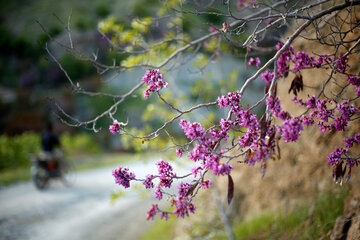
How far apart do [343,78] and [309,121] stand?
1.51 m

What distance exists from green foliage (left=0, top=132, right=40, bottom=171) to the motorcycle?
3.78 metres

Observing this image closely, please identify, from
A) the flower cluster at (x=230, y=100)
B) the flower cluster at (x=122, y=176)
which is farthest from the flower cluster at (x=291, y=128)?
the flower cluster at (x=122, y=176)

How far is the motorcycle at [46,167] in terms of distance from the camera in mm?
8766

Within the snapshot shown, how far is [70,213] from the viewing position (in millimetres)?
6863

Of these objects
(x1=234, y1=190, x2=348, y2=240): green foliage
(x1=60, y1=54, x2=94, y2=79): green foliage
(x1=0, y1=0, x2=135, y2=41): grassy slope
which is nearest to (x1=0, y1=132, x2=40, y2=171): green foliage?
(x1=234, y1=190, x2=348, y2=240): green foliage

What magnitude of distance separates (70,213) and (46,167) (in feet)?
8.75

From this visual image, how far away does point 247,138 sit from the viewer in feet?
6.79

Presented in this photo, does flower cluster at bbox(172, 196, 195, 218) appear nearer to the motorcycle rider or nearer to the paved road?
the paved road

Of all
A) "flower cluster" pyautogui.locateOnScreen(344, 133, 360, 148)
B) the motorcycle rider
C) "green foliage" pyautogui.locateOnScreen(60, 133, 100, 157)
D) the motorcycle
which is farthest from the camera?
"green foliage" pyautogui.locateOnScreen(60, 133, 100, 157)

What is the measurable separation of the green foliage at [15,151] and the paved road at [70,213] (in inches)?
114

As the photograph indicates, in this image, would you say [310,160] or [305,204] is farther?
[310,160]

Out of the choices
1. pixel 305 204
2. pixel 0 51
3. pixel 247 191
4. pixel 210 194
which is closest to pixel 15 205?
pixel 210 194

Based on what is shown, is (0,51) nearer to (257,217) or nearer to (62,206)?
(62,206)

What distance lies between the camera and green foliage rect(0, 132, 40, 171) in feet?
38.6
